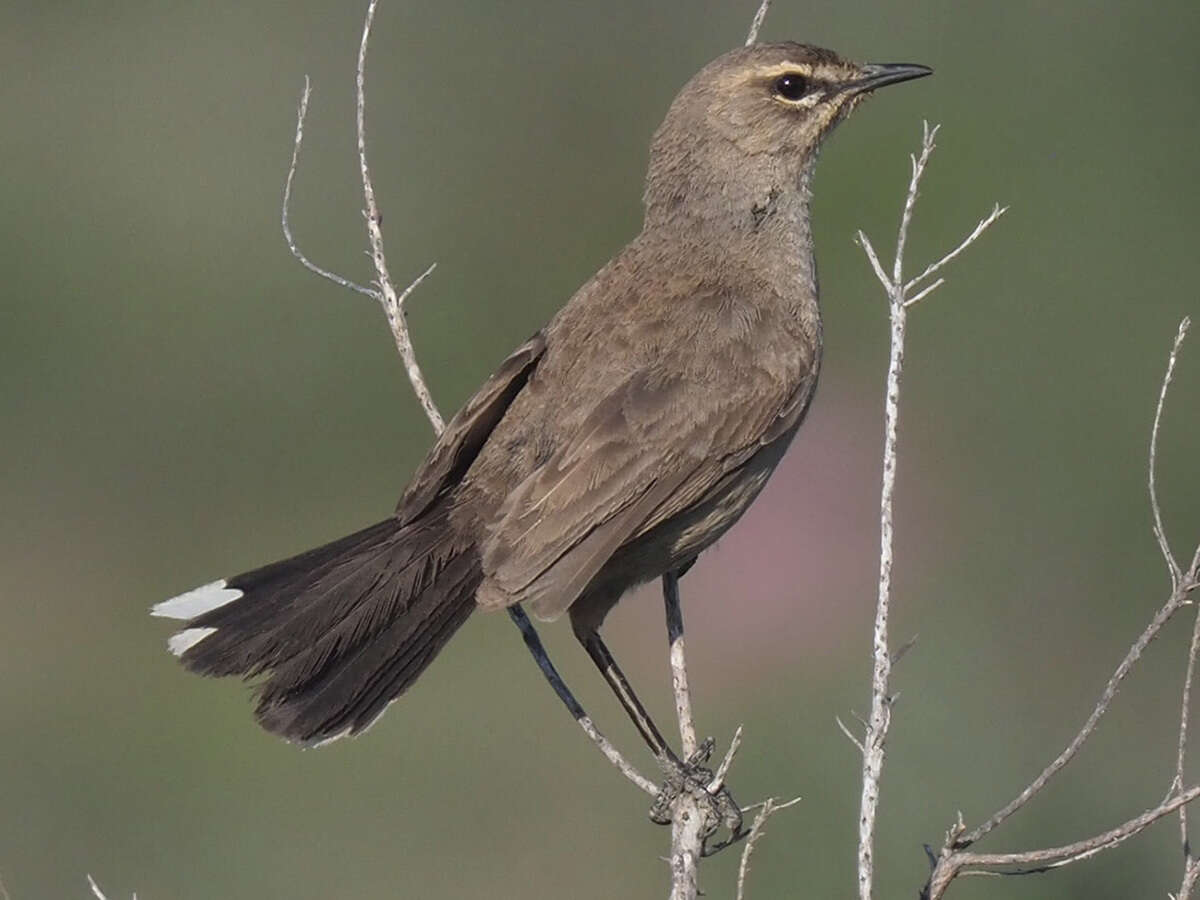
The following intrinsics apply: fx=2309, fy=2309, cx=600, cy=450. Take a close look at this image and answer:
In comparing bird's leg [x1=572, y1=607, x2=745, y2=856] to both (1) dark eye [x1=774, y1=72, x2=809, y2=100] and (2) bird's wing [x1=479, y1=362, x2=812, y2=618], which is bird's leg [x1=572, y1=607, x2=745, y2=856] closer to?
(2) bird's wing [x1=479, y1=362, x2=812, y2=618]

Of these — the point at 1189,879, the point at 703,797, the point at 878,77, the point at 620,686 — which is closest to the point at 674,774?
the point at 703,797

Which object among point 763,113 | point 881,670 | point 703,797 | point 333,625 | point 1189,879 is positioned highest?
point 763,113

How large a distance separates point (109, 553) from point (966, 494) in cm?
481

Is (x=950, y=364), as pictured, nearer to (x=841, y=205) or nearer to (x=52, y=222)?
(x=841, y=205)

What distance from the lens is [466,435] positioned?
6.61 meters

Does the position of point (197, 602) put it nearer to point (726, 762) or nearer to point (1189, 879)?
point (726, 762)

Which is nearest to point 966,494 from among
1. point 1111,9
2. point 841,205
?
point 841,205

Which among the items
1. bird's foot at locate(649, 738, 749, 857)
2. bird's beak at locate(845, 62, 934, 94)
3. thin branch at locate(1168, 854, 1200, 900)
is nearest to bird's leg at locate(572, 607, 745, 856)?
bird's foot at locate(649, 738, 749, 857)

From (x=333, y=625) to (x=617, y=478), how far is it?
87 cm

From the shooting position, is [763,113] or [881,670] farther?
[763,113]

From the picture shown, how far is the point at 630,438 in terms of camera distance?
640 centimetres

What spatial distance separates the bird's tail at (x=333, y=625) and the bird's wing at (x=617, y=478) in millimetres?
187

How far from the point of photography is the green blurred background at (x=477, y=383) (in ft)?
34.1

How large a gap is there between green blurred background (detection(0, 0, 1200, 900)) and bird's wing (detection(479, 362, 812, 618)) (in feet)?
9.20
